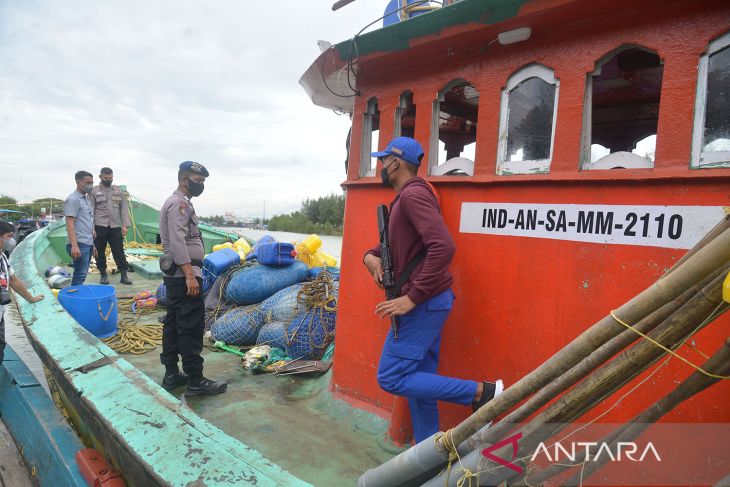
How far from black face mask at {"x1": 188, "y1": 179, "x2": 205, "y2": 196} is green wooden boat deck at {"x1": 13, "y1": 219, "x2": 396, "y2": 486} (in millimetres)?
1323

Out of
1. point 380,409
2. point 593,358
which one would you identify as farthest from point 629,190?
point 380,409

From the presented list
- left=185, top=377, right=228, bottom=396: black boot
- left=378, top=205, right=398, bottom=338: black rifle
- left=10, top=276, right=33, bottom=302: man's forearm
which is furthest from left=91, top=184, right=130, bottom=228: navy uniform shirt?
left=378, top=205, right=398, bottom=338: black rifle

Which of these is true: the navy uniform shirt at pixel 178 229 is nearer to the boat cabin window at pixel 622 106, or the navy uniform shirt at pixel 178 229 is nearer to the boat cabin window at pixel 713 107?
the boat cabin window at pixel 622 106

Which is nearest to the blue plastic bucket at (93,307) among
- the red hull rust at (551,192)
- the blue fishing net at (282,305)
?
the blue fishing net at (282,305)

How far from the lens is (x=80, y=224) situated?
19.6ft

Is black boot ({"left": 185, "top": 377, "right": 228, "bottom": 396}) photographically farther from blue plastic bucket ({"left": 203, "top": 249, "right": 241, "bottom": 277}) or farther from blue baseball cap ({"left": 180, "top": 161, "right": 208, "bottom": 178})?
blue plastic bucket ({"left": 203, "top": 249, "right": 241, "bottom": 277})

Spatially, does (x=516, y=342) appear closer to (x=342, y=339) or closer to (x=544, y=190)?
(x=544, y=190)

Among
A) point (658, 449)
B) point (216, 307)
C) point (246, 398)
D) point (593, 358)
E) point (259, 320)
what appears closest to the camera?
point (593, 358)

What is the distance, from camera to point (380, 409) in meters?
3.18

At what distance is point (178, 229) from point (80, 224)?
360cm

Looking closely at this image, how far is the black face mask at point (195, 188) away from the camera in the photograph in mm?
3561

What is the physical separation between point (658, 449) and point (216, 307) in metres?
4.92

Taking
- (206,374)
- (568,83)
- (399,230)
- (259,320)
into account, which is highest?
(568,83)

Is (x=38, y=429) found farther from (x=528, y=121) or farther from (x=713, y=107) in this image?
(x=713, y=107)
